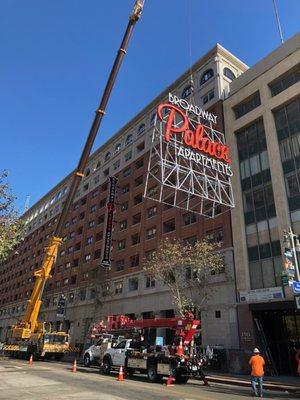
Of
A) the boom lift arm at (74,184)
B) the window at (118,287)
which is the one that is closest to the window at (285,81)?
the boom lift arm at (74,184)

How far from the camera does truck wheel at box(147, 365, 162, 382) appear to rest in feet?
70.4

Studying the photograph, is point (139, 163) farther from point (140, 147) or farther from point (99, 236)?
point (99, 236)

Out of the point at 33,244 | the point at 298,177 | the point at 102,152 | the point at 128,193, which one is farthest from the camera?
the point at 33,244

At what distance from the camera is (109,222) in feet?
184

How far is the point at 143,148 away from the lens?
57562mm

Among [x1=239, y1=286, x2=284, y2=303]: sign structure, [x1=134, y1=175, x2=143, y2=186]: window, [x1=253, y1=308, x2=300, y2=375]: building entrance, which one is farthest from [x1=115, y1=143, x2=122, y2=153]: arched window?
[x1=253, y1=308, x2=300, y2=375]: building entrance

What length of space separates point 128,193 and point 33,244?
4600cm

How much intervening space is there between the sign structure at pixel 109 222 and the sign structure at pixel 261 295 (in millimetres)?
22949

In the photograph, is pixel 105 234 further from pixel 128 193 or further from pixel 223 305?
pixel 223 305

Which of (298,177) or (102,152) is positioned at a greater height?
(102,152)

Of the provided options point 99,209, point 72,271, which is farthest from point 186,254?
point 72,271

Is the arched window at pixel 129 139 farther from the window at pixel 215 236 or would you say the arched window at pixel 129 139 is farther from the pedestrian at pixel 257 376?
the pedestrian at pixel 257 376

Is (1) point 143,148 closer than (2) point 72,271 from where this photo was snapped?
Yes

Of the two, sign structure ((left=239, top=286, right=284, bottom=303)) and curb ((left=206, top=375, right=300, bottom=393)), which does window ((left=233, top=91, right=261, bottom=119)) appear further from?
curb ((left=206, top=375, right=300, bottom=393))
